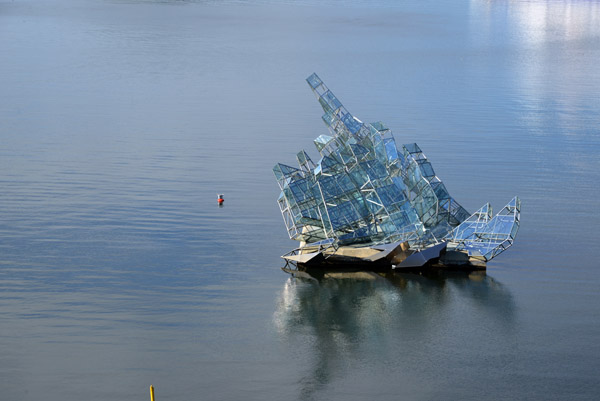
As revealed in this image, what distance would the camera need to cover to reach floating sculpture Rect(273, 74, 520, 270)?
7969 centimetres

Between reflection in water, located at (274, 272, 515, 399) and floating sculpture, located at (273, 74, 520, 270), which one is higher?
floating sculpture, located at (273, 74, 520, 270)

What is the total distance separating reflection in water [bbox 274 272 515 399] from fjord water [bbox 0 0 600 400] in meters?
0.20

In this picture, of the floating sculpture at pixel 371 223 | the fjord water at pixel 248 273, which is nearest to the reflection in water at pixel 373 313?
the fjord water at pixel 248 273

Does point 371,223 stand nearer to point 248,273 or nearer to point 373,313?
point 248,273

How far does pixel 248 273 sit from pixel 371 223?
12141 millimetres

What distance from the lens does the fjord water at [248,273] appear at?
6062 cm

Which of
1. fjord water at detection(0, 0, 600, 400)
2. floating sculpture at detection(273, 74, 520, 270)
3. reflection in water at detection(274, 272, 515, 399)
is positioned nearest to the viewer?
fjord water at detection(0, 0, 600, 400)

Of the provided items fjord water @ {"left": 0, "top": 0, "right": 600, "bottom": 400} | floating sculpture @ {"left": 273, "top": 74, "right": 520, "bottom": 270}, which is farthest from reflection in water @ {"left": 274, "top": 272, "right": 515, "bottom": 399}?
floating sculpture @ {"left": 273, "top": 74, "right": 520, "bottom": 270}

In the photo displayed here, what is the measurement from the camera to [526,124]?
13812cm

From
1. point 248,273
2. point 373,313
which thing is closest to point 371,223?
point 248,273

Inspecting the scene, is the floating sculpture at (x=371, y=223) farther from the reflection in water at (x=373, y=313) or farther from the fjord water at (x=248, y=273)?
the fjord water at (x=248, y=273)

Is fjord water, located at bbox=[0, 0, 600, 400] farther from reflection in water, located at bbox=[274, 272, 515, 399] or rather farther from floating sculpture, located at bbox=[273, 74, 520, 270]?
floating sculpture, located at bbox=[273, 74, 520, 270]

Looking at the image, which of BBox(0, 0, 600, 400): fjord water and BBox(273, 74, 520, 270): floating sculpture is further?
BBox(273, 74, 520, 270): floating sculpture

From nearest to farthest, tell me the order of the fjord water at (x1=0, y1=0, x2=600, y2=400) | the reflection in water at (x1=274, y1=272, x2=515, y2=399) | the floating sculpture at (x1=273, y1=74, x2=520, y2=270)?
1. the fjord water at (x1=0, y1=0, x2=600, y2=400)
2. the reflection in water at (x1=274, y1=272, x2=515, y2=399)
3. the floating sculpture at (x1=273, y1=74, x2=520, y2=270)
